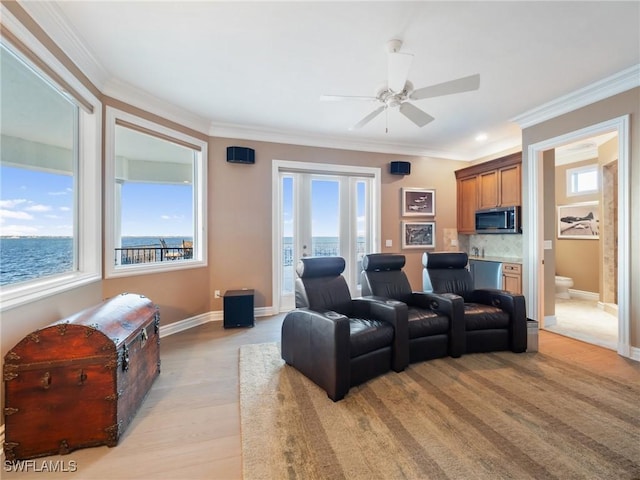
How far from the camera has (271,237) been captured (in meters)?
4.42

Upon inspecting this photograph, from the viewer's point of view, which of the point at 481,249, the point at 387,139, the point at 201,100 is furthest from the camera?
the point at 481,249

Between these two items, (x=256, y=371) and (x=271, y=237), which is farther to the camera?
(x=271, y=237)

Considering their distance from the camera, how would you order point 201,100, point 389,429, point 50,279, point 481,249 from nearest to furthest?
point 389,429
point 50,279
point 201,100
point 481,249

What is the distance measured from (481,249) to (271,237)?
3.92 meters

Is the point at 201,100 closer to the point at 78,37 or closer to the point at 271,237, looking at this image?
the point at 78,37

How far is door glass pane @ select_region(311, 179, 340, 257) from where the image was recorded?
4.75 meters

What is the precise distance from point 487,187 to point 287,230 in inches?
138

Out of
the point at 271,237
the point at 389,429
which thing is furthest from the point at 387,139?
the point at 389,429

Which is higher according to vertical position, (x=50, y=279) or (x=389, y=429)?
(x=50, y=279)

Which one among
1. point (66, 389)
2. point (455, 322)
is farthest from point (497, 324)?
point (66, 389)

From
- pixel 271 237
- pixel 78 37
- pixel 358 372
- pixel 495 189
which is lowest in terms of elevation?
pixel 358 372

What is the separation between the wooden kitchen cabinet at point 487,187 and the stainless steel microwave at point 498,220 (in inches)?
4.2

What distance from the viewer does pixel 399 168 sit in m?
4.98

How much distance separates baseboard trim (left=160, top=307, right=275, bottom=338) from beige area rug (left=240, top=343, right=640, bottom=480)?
1.56 metres
